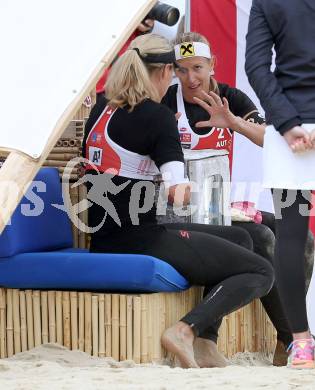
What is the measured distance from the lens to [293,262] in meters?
2.91

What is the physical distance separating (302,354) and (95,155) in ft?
4.12

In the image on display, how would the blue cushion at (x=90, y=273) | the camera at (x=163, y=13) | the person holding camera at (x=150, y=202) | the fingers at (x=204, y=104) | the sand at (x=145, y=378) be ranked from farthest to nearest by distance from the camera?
the camera at (x=163, y=13)
the fingers at (x=204, y=104)
the person holding camera at (x=150, y=202)
the blue cushion at (x=90, y=273)
the sand at (x=145, y=378)

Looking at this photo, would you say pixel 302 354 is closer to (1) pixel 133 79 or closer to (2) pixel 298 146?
(2) pixel 298 146

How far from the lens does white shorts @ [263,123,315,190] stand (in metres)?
2.89

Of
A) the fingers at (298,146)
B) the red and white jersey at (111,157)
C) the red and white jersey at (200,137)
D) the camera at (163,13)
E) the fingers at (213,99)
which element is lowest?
the fingers at (298,146)

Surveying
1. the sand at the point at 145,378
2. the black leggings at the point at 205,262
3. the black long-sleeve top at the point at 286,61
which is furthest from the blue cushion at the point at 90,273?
the black long-sleeve top at the point at 286,61

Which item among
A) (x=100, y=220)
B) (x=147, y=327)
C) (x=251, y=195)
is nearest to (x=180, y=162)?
(x=100, y=220)

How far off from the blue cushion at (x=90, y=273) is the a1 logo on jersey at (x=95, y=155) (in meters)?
0.40

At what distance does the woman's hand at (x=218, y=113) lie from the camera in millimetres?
4051

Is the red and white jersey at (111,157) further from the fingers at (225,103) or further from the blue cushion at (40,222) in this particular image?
the fingers at (225,103)

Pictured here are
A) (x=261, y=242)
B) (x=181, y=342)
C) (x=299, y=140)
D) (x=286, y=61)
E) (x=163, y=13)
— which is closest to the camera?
(x=299, y=140)

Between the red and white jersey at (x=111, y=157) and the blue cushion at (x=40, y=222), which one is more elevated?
the red and white jersey at (x=111, y=157)

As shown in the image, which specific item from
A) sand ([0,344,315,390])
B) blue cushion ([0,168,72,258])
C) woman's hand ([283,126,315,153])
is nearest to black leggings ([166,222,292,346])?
blue cushion ([0,168,72,258])

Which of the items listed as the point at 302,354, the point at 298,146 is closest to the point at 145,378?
the point at 302,354
